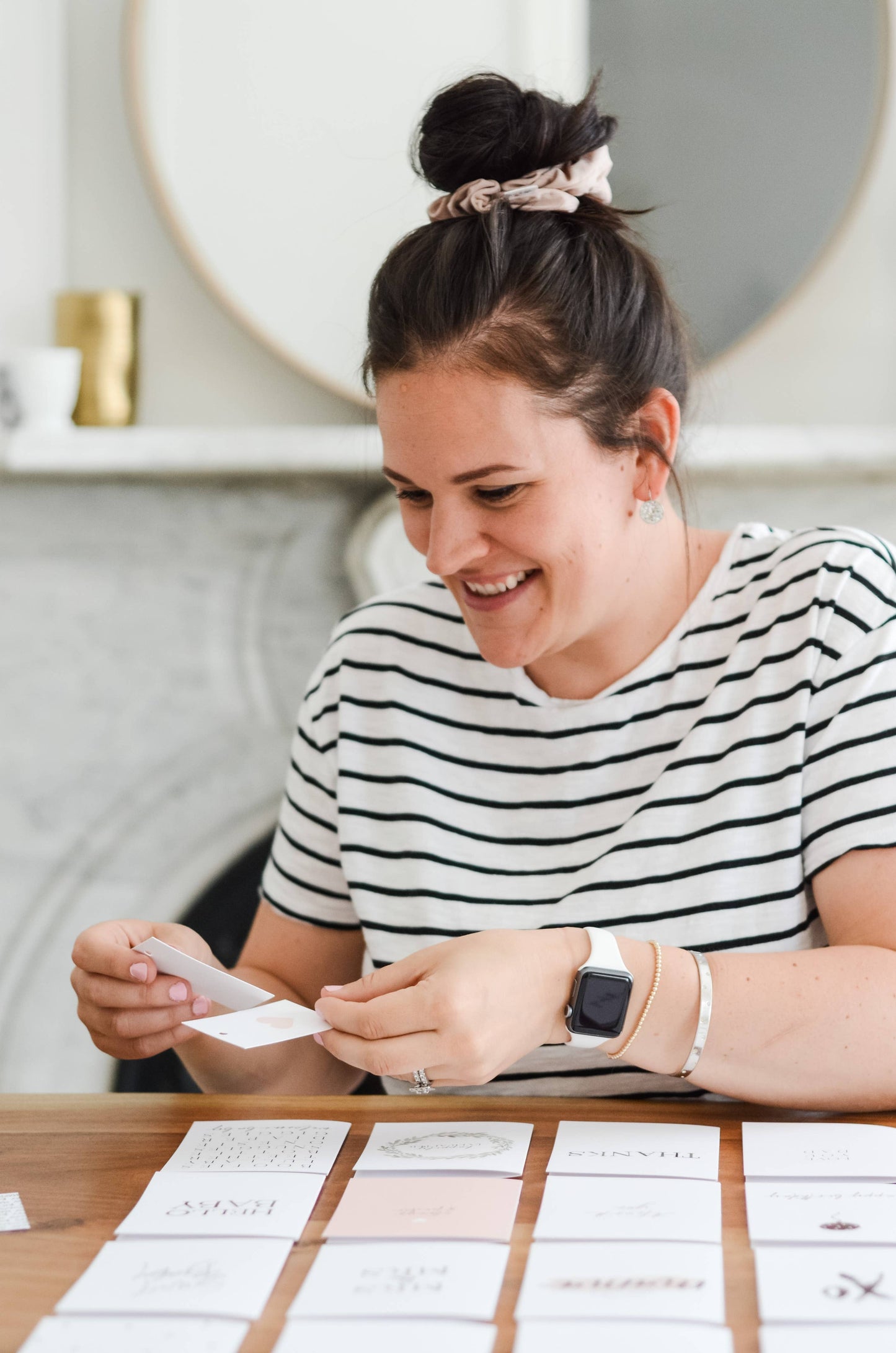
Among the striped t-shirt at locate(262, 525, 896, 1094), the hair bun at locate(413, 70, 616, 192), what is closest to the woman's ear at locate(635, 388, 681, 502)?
the striped t-shirt at locate(262, 525, 896, 1094)

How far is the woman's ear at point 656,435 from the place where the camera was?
3.84 feet

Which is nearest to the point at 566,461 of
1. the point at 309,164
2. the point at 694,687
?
the point at 694,687

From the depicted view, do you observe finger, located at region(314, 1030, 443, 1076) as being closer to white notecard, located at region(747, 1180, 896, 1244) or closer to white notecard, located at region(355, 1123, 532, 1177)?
white notecard, located at region(355, 1123, 532, 1177)

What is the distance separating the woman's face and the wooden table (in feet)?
1.34

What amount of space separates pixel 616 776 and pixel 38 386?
1196 millimetres

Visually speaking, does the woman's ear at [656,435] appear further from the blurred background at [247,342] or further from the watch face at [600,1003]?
the blurred background at [247,342]

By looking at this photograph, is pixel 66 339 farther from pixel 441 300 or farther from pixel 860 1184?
pixel 860 1184

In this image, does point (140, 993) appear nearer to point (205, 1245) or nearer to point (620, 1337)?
point (205, 1245)

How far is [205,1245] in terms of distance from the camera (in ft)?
2.47

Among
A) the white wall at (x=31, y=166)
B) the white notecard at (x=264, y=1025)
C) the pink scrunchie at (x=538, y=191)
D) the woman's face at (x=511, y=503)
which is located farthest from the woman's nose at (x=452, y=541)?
the white wall at (x=31, y=166)

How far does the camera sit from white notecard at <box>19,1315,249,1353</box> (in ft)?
2.14

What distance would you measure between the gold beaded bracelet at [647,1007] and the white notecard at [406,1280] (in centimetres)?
22

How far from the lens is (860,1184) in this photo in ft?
2.61

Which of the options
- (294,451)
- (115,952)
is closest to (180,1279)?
(115,952)
